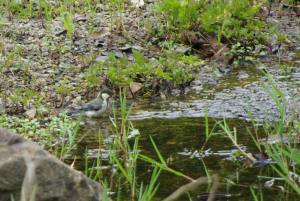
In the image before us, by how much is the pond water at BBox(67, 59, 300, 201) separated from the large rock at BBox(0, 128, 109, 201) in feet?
2.69

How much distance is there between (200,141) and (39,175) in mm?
2277

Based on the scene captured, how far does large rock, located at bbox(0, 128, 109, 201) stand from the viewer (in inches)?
95.1

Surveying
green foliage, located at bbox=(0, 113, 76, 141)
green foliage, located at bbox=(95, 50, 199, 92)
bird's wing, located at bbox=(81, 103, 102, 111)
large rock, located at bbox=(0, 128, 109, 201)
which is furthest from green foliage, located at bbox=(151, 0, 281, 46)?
large rock, located at bbox=(0, 128, 109, 201)

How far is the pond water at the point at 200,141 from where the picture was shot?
3.40m

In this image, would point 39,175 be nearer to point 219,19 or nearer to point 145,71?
point 145,71

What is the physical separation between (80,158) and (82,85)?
2453 millimetres

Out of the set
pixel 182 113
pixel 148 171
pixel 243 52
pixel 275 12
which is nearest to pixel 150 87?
pixel 182 113

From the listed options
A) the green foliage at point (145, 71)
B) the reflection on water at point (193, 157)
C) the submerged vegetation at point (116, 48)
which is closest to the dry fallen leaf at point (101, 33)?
the submerged vegetation at point (116, 48)

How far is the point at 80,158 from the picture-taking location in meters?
4.18

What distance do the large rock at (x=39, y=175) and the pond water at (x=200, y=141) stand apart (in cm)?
82

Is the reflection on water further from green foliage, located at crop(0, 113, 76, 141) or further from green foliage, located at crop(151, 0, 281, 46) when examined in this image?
green foliage, located at crop(151, 0, 281, 46)

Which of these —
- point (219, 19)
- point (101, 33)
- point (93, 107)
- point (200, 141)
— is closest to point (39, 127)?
point (93, 107)

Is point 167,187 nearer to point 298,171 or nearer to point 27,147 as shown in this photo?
point 298,171

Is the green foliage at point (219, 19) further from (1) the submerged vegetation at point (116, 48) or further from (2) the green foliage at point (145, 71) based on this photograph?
(2) the green foliage at point (145, 71)
